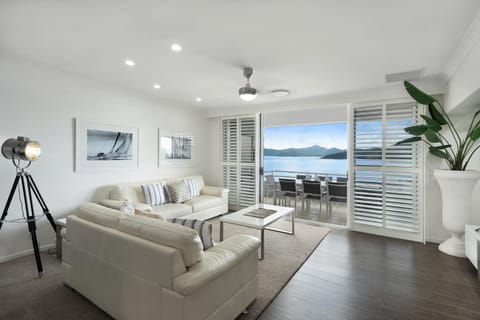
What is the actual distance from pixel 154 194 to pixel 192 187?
926 millimetres

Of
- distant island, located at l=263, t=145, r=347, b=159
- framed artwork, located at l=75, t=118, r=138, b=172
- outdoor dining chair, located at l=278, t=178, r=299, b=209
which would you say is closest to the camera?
framed artwork, located at l=75, t=118, r=138, b=172

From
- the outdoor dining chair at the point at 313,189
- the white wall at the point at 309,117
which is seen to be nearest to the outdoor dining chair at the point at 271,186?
the outdoor dining chair at the point at 313,189

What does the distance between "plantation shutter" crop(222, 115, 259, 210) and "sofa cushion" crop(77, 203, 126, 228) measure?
353 centimetres

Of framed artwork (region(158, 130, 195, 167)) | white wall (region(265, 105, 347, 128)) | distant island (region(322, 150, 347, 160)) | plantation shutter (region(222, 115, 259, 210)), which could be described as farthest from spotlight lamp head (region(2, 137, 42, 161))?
distant island (region(322, 150, 347, 160))

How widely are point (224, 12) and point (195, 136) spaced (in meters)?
3.85

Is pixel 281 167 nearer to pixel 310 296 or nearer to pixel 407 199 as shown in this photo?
pixel 407 199

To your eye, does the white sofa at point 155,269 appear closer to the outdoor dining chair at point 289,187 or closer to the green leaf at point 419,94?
the green leaf at point 419,94

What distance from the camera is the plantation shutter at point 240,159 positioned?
534 centimetres

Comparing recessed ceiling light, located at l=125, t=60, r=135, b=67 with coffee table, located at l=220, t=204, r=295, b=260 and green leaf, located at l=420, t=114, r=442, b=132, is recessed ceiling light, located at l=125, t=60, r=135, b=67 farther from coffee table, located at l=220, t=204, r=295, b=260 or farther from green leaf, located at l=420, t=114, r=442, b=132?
green leaf, located at l=420, t=114, r=442, b=132

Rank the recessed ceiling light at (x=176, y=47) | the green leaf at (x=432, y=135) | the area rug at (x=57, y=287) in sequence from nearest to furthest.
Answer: the area rug at (x=57, y=287) < the recessed ceiling light at (x=176, y=47) < the green leaf at (x=432, y=135)

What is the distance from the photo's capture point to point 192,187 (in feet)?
15.8

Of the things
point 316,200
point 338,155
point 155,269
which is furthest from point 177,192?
point 338,155

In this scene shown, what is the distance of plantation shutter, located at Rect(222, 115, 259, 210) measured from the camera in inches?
210

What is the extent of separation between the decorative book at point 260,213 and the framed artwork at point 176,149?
2.20 metres
